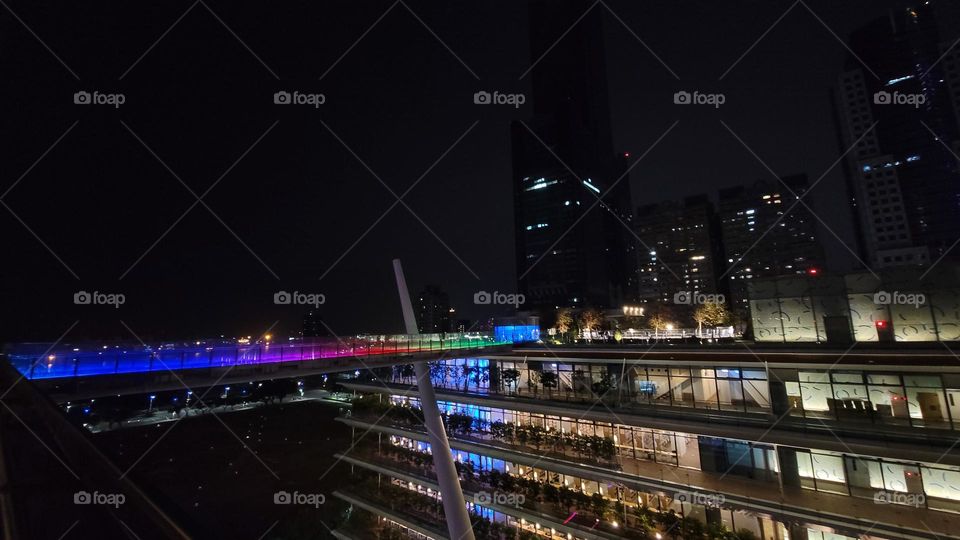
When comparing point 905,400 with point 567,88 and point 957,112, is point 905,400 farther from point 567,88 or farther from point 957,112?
point 567,88

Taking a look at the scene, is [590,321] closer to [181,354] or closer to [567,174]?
[181,354]

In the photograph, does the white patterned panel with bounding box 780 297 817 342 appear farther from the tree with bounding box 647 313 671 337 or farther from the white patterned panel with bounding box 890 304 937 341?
the tree with bounding box 647 313 671 337

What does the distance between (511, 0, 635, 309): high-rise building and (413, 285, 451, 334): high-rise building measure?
38423 millimetres

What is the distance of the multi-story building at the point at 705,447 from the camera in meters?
13.1

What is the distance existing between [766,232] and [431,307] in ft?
346

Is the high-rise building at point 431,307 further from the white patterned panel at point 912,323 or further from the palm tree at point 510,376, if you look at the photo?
the white patterned panel at point 912,323

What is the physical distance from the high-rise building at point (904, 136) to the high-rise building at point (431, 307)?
111 metres

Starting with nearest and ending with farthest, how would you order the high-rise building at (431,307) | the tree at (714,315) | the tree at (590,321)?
1. the tree at (714,315)
2. the tree at (590,321)
3. the high-rise building at (431,307)

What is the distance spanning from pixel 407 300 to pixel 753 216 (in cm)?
12150

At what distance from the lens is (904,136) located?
3184 inches

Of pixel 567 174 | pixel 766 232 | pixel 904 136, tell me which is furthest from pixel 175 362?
pixel 904 136

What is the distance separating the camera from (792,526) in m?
14.4

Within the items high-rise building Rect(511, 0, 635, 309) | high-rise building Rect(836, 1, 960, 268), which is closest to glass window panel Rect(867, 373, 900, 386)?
high-rise building Rect(836, 1, 960, 268)

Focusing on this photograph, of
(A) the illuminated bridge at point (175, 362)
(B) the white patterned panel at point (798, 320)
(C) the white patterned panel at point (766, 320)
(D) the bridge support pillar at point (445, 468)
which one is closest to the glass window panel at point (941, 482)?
(B) the white patterned panel at point (798, 320)
